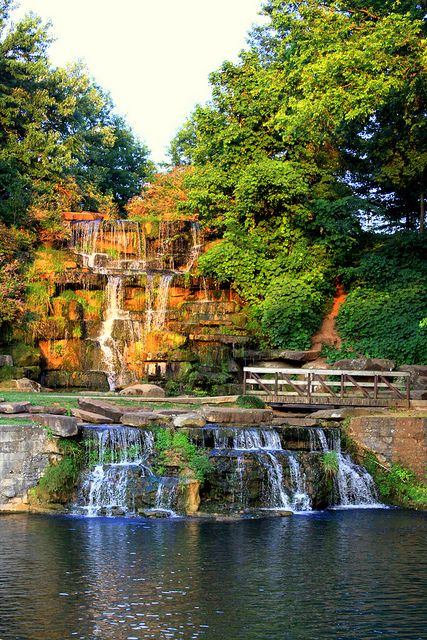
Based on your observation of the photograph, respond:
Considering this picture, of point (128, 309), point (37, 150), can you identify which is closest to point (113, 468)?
point (128, 309)

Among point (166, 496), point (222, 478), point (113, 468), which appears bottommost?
point (166, 496)

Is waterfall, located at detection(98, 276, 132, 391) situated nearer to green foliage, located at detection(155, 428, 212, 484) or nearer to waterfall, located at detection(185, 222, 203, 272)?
waterfall, located at detection(185, 222, 203, 272)

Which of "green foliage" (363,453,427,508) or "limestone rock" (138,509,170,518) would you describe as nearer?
"limestone rock" (138,509,170,518)

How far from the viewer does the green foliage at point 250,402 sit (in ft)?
71.3

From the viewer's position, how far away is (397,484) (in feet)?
62.9

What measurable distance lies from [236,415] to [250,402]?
2.44 metres

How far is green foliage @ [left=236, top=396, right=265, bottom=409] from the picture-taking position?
21734mm

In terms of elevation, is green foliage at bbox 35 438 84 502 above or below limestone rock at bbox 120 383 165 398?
below

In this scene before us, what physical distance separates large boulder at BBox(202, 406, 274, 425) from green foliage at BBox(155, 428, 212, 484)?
4.49ft

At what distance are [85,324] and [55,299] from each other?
5.08 feet

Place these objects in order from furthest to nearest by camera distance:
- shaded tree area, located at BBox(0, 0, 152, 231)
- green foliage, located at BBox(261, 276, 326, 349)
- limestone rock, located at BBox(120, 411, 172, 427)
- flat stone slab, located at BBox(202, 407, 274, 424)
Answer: shaded tree area, located at BBox(0, 0, 152, 231), green foliage, located at BBox(261, 276, 326, 349), flat stone slab, located at BBox(202, 407, 274, 424), limestone rock, located at BBox(120, 411, 172, 427)

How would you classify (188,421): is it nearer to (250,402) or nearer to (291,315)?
(250,402)

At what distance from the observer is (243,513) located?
652 inches

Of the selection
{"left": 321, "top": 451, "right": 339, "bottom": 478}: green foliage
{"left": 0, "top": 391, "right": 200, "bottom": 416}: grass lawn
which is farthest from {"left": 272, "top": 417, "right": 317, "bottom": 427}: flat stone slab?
{"left": 0, "top": 391, "right": 200, "bottom": 416}: grass lawn
